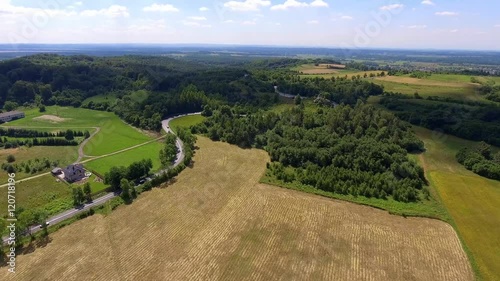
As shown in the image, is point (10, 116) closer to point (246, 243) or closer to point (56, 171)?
point (56, 171)

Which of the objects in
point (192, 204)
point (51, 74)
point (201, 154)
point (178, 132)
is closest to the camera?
point (192, 204)

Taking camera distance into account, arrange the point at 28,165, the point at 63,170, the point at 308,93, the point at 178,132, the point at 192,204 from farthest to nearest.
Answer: the point at 308,93
the point at 178,132
the point at 28,165
the point at 63,170
the point at 192,204

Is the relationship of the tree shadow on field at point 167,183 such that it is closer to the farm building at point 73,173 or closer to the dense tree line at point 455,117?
the farm building at point 73,173

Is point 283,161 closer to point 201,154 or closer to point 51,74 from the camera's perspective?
point 201,154

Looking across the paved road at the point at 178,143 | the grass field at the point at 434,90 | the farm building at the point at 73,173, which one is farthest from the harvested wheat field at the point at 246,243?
the grass field at the point at 434,90

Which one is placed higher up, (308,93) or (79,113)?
(308,93)

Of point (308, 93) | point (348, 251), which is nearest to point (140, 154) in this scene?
point (348, 251)

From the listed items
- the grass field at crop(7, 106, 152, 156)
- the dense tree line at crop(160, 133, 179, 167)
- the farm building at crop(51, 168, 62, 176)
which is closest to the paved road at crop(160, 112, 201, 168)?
the dense tree line at crop(160, 133, 179, 167)
